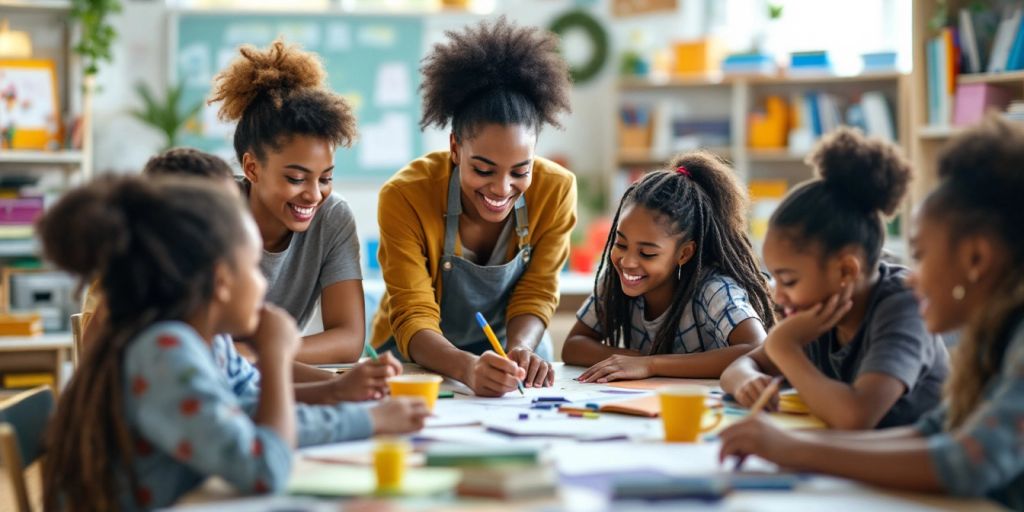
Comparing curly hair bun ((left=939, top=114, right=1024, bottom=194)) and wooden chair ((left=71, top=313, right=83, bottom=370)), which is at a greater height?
curly hair bun ((left=939, top=114, right=1024, bottom=194))

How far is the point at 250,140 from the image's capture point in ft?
7.92

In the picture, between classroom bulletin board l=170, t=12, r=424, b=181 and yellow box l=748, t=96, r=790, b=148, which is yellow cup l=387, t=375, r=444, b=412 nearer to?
classroom bulletin board l=170, t=12, r=424, b=181

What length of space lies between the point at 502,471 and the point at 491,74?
57.9 inches

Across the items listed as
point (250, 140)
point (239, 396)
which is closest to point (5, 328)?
point (250, 140)

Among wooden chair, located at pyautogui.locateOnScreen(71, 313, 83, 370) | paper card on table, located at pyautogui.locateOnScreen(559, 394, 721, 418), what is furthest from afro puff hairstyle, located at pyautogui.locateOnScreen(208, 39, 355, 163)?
paper card on table, located at pyautogui.locateOnScreen(559, 394, 721, 418)

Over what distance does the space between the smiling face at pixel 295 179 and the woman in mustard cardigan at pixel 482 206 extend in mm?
186


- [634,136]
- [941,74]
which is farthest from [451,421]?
[634,136]

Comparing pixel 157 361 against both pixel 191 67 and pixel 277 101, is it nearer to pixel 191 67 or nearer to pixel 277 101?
pixel 277 101

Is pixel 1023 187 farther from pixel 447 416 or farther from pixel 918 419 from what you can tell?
Result: pixel 447 416

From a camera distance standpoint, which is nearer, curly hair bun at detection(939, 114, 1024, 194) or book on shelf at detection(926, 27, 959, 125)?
curly hair bun at detection(939, 114, 1024, 194)

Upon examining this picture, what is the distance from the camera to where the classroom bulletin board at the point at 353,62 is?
5.96 m

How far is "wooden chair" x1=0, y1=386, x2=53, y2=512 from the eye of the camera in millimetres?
1428

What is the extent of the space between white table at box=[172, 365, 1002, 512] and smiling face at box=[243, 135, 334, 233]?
2.56ft

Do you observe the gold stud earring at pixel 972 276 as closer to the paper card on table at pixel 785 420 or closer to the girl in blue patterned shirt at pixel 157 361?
the paper card on table at pixel 785 420
